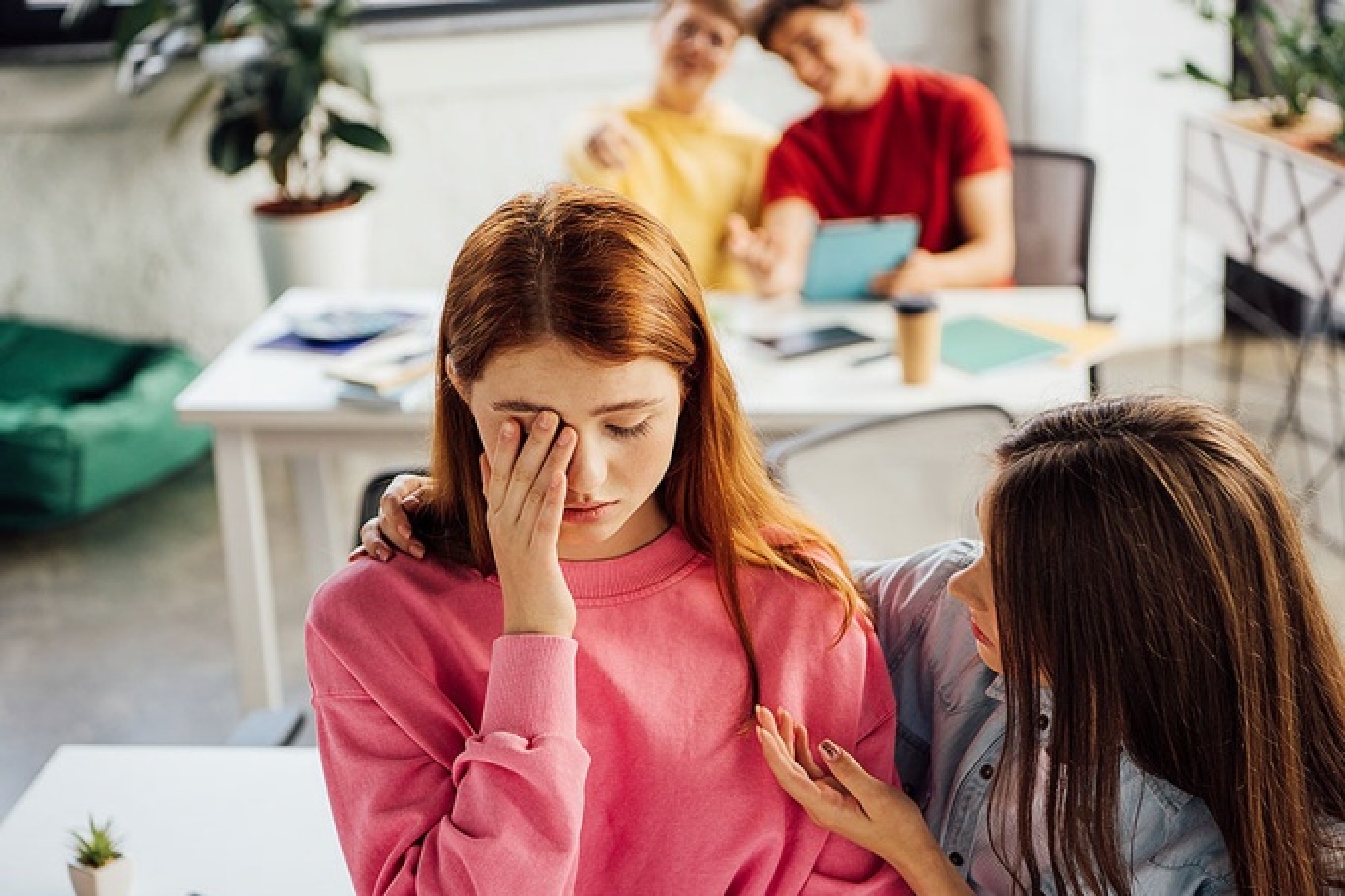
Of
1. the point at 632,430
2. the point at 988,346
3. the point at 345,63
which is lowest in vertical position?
the point at 988,346

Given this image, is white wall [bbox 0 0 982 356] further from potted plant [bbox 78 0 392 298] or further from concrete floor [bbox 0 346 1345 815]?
concrete floor [bbox 0 346 1345 815]

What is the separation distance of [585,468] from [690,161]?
7.77 feet

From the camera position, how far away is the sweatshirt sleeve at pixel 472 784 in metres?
1.24

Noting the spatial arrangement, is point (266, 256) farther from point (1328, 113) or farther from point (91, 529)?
point (1328, 113)

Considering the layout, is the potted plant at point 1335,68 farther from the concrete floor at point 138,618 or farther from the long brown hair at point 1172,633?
the long brown hair at point 1172,633

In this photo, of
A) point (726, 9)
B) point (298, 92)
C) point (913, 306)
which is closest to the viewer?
point (913, 306)

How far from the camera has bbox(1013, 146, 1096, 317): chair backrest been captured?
3.42 metres

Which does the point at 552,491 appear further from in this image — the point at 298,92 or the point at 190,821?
the point at 298,92

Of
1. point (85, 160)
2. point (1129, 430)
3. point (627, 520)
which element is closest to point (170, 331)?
point (85, 160)

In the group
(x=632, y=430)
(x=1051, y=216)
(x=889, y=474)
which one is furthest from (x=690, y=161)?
(x=632, y=430)

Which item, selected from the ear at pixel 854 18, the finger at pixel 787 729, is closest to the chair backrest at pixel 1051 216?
the ear at pixel 854 18

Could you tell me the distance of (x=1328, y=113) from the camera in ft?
11.9

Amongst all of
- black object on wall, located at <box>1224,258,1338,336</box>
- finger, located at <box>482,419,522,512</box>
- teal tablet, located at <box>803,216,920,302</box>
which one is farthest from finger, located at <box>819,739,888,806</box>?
black object on wall, located at <box>1224,258,1338,336</box>

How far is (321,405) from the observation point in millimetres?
2707
